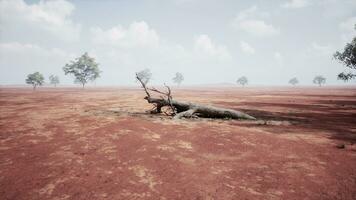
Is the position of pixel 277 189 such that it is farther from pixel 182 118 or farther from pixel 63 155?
pixel 182 118

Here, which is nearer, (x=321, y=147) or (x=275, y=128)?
(x=321, y=147)

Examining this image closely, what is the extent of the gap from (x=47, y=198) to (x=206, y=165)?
161 inches

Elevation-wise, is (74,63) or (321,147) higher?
(74,63)

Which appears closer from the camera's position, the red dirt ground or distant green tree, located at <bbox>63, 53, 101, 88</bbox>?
the red dirt ground

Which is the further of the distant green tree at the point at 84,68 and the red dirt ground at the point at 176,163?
the distant green tree at the point at 84,68

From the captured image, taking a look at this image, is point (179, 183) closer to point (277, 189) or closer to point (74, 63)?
point (277, 189)

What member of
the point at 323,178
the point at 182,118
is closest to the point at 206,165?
the point at 323,178

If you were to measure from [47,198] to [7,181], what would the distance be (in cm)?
167

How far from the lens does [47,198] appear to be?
539 centimetres

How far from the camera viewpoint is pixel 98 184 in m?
6.09

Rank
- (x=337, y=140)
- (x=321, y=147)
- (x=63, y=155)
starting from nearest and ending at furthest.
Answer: (x=63, y=155) → (x=321, y=147) → (x=337, y=140)

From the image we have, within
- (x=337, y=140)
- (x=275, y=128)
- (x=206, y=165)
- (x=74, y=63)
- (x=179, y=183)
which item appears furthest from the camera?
(x=74, y=63)

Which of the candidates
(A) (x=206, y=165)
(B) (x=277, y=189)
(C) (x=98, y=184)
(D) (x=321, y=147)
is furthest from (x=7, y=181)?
(D) (x=321, y=147)

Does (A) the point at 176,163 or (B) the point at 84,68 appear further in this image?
(B) the point at 84,68
